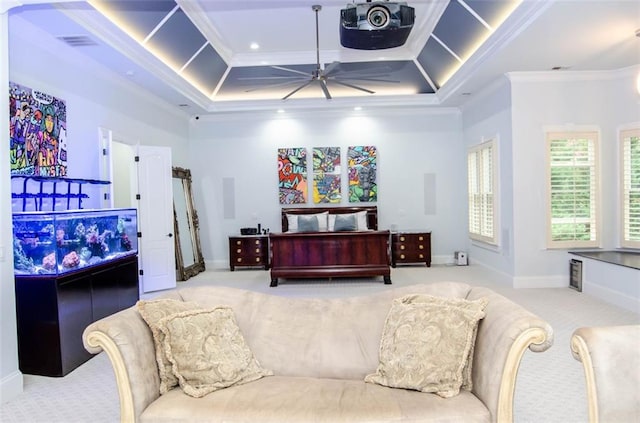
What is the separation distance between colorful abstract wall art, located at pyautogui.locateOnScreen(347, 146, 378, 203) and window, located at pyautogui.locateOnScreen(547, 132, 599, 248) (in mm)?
3448

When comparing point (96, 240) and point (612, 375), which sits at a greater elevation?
point (96, 240)

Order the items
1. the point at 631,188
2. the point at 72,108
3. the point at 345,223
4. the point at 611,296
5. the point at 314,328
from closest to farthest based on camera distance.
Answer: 1. the point at 314,328
2. the point at 72,108
3. the point at 611,296
4. the point at 631,188
5. the point at 345,223

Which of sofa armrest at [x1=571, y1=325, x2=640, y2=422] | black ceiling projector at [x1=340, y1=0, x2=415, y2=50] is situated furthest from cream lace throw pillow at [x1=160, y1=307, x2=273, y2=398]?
black ceiling projector at [x1=340, y1=0, x2=415, y2=50]

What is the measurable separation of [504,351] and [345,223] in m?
6.17

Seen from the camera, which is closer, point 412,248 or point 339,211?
point 412,248

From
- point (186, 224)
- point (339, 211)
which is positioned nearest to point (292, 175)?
point (339, 211)

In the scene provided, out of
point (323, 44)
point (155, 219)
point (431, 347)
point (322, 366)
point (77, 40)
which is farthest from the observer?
point (323, 44)

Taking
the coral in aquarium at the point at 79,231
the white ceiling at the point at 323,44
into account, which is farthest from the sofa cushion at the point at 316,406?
the white ceiling at the point at 323,44

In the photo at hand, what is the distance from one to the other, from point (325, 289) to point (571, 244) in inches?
145

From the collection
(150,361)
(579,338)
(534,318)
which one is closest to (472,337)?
(534,318)

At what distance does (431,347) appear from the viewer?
199 centimetres

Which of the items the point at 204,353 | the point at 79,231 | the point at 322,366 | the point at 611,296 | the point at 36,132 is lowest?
the point at 611,296

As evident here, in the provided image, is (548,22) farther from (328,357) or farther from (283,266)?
(283,266)

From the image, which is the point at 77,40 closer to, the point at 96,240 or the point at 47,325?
the point at 96,240
